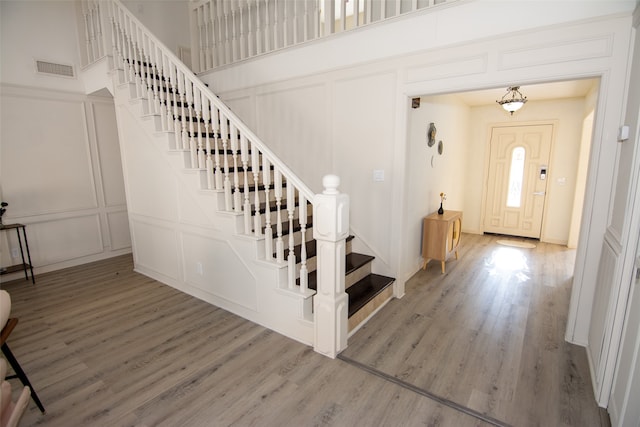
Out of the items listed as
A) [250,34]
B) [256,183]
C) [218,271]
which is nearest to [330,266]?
[256,183]

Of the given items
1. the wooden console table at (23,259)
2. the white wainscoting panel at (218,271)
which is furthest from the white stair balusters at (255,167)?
the wooden console table at (23,259)

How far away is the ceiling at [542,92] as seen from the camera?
13.9 ft

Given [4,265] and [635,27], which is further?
[4,265]

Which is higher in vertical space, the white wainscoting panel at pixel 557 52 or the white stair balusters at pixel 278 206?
the white wainscoting panel at pixel 557 52

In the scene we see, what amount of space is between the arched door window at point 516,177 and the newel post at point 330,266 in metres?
5.09

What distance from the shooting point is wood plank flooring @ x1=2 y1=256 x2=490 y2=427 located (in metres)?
1.88

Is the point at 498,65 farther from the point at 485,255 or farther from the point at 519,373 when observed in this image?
the point at 485,255

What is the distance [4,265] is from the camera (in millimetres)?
4047

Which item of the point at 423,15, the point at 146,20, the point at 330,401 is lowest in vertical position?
the point at 330,401

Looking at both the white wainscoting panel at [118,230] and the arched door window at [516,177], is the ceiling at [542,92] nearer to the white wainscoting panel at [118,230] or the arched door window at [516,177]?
the arched door window at [516,177]

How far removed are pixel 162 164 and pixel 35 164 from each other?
2.19m

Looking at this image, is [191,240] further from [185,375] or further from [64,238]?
[64,238]

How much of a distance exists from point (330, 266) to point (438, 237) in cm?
236

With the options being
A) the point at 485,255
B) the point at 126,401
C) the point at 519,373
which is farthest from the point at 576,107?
the point at 126,401
